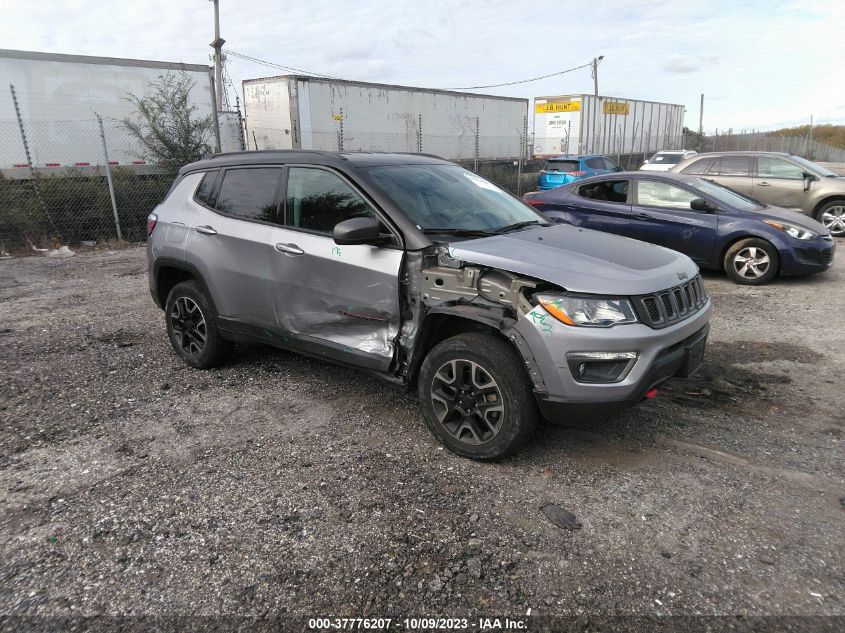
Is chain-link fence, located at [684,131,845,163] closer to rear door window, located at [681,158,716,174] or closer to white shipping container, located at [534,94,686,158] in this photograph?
white shipping container, located at [534,94,686,158]

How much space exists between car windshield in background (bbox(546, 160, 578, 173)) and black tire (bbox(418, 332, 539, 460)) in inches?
588

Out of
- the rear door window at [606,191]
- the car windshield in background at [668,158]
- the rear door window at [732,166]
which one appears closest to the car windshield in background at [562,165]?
the rear door window at [732,166]

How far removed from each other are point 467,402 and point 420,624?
1.31 m

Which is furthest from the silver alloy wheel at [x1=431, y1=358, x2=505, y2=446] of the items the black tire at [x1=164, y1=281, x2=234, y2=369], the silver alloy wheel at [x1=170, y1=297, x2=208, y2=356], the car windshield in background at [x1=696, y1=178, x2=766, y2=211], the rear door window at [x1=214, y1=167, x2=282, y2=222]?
the car windshield in background at [x1=696, y1=178, x2=766, y2=211]

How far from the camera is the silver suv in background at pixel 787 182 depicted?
1069 cm

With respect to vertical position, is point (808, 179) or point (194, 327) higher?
point (808, 179)

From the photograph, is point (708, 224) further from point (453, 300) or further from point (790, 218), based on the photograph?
point (453, 300)

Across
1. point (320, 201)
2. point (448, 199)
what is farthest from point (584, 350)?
point (320, 201)

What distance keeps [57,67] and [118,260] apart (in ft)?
20.3

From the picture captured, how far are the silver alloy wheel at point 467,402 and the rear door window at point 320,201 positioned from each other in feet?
3.69

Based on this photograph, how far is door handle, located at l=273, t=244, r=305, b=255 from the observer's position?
3.91m

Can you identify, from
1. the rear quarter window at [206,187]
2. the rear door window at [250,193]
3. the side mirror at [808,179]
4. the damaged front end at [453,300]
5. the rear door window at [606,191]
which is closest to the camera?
the damaged front end at [453,300]

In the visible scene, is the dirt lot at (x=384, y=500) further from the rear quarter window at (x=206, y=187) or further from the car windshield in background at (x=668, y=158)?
the car windshield in background at (x=668, y=158)

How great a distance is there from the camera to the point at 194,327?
4.83m
